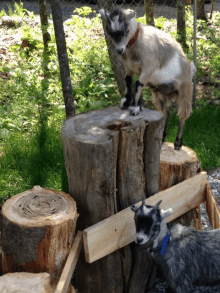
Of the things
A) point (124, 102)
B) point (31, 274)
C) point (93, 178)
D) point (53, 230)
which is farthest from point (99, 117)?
point (31, 274)

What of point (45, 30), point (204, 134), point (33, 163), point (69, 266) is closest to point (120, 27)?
point (69, 266)

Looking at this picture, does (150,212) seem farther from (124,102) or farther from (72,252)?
(124,102)

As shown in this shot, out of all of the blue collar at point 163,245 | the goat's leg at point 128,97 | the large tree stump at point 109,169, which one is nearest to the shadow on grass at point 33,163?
the large tree stump at point 109,169

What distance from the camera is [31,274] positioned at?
2338mm

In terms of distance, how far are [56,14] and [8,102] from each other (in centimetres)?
189

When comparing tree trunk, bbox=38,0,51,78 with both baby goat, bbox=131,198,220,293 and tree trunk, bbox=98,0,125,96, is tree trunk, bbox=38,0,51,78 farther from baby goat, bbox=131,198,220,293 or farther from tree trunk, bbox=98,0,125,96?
baby goat, bbox=131,198,220,293

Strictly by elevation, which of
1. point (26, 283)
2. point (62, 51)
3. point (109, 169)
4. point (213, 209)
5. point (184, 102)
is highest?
point (62, 51)

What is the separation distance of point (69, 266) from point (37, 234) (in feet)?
1.06

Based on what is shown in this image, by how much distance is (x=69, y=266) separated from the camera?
94.9 inches

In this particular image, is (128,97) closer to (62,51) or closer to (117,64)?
(62,51)

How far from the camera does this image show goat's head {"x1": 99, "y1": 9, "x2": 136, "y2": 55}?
8.70 feet

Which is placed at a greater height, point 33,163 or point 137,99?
point 137,99

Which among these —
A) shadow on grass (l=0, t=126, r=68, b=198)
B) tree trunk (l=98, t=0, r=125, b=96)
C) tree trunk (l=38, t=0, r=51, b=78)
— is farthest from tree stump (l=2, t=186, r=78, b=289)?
tree trunk (l=38, t=0, r=51, b=78)

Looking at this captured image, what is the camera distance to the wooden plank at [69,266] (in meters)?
2.28
